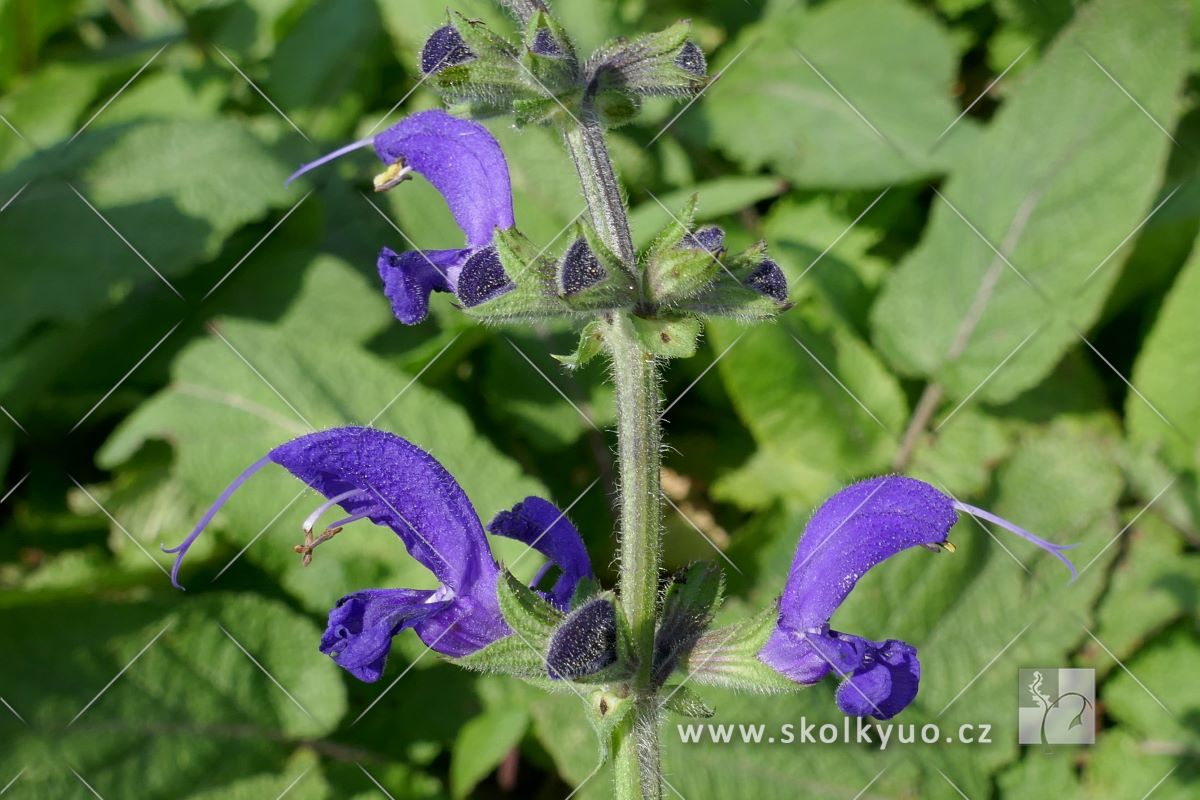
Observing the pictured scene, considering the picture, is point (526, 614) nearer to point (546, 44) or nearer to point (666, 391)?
point (546, 44)

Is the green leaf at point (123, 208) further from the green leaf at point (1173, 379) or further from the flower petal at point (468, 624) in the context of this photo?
the green leaf at point (1173, 379)

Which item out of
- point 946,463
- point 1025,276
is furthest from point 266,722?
point 1025,276

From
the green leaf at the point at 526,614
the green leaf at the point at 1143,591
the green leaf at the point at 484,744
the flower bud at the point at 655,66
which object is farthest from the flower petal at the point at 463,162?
the green leaf at the point at 1143,591

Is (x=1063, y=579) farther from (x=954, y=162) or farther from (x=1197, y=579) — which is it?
(x=954, y=162)

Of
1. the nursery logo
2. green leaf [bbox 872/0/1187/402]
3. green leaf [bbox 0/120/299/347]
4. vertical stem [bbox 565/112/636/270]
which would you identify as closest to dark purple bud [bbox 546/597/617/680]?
vertical stem [bbox 565/112/636/270]

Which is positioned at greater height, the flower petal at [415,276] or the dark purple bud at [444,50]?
the dark purple bud at [444,50]

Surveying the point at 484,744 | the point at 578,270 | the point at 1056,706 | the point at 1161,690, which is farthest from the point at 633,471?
the point at 1161,690
